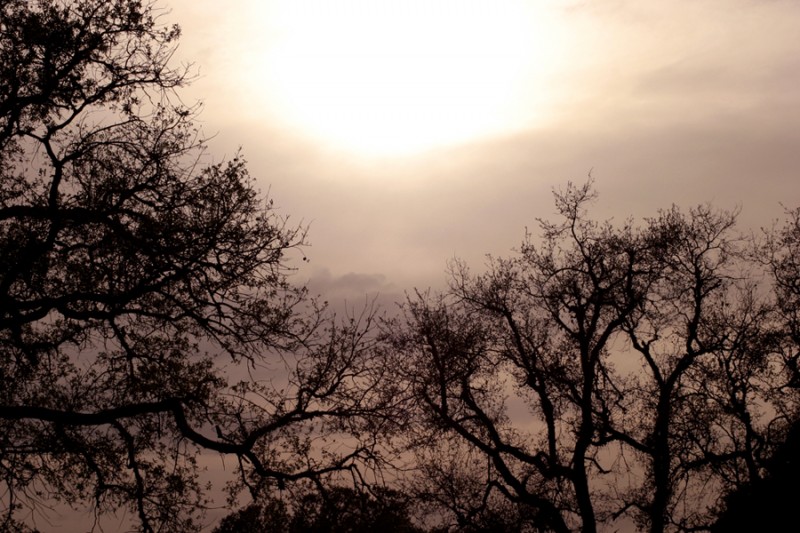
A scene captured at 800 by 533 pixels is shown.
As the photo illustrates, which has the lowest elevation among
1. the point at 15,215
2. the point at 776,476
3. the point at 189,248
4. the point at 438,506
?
the point at 776,476

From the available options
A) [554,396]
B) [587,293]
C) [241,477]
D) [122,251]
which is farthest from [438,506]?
[122,251]

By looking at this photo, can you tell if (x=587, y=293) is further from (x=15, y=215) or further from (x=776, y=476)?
(x=15, y=215)

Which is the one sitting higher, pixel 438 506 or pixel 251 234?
pixel 251 234

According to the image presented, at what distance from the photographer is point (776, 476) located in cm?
2622

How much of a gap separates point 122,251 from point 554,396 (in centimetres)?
1930

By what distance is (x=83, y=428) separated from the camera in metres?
21.1

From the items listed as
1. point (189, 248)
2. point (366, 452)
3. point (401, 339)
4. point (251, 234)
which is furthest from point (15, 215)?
point (401, 339)

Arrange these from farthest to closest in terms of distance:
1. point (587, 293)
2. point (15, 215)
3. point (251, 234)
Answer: point (587, 293), point (251, 234), point (15, 215)

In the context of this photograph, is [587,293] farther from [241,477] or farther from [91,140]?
[91,140]

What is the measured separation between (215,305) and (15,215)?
489 cm

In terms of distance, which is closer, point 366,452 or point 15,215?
point 15,215

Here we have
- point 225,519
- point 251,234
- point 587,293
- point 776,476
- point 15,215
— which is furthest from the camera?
point 225,519

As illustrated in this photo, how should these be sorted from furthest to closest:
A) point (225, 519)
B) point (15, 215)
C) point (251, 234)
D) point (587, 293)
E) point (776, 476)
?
1. point (225, 519)
2. point (587, 293)
3. point (776, 476)
4. point (251, 234)
5. point (15, 215)

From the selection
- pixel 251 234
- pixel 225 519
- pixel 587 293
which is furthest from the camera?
pixel 225 519
